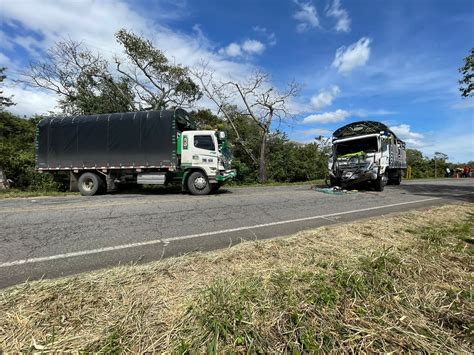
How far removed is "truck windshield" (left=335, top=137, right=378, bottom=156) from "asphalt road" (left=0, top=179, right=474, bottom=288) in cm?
539

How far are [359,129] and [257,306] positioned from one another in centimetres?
1312

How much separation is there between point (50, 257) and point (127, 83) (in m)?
22.6

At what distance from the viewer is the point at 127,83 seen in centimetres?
2300

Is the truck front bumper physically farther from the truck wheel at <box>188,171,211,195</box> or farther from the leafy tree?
the leafy tree

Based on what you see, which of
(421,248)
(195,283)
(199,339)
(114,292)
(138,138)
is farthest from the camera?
(138,138)

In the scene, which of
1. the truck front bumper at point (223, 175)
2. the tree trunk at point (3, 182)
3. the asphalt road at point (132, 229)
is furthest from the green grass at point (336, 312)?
the tree trunk at point (3, 182)

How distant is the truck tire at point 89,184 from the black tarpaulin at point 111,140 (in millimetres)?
478

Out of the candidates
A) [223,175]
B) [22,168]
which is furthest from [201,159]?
[22,168]

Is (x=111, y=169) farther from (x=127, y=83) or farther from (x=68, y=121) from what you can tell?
(x=127, y=83)

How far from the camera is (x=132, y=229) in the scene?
5090mm

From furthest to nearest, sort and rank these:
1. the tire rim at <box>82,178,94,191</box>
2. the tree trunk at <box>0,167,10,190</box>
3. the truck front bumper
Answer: the tree trunk at <box>0,167,10,190</box> → the tire rim at <box>82,178,94,191</box> → the truck front bumper

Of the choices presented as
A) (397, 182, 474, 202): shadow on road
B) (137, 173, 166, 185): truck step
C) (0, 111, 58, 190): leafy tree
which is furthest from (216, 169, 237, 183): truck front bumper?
(0, 111, 58, 190): leafy tree

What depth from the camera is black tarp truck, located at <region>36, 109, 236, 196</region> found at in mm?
10781

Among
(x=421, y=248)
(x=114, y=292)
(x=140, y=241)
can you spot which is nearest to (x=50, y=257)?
(x=140, y=241)
